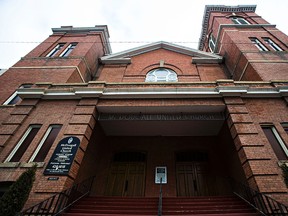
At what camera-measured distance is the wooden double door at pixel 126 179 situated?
29.2 feet

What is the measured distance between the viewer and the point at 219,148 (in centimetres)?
997

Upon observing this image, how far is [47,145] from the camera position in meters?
7.07

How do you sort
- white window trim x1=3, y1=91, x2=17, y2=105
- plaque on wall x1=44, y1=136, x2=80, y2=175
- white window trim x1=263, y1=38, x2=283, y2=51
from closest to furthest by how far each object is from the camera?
plaque on wall x1=44, y1=136, x2=80, y2=175, white window trim x1=3, y1=91, x2=17, y2=105, white window trim x1=263, y1=38, x2=283, y2=51

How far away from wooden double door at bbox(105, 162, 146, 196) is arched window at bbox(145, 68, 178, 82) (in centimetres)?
636

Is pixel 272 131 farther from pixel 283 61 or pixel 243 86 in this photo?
pixel 283 61

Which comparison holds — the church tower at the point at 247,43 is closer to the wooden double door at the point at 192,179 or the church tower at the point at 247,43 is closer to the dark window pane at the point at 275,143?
the dark window pane at the point at 275,143

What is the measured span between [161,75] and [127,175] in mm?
7866

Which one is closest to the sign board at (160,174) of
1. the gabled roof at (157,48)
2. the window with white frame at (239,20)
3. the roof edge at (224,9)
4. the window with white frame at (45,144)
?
the window with white frame at (45,144)

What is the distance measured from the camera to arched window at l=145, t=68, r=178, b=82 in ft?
41.7

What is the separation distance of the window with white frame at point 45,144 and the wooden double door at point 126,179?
3963mm

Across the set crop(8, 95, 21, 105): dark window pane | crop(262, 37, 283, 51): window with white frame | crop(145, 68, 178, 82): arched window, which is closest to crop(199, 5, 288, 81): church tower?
crop(262, 37, 283, 51): window with white frame

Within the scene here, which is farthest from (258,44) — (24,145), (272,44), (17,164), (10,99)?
Result: (10,99)

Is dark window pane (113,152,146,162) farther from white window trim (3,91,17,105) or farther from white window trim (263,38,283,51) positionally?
white window trim (263,38,283,51)

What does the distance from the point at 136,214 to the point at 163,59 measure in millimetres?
12298
